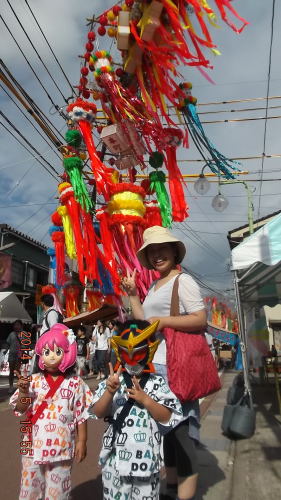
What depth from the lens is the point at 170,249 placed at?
2.46 metres

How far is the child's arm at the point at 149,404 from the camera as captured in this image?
1.84m

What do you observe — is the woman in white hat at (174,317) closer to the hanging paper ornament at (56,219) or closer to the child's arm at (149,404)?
the child's arm at (149,404)

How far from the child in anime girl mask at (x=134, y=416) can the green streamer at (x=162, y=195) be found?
1.80 metres

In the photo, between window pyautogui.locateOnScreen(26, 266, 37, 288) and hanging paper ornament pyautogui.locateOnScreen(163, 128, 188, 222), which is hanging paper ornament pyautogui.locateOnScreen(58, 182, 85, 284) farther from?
window pyautogui.locateOnScreen(26, 266, 37, 288)

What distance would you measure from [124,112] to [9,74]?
10.2ft

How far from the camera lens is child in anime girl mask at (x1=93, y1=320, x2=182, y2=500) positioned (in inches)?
73.2

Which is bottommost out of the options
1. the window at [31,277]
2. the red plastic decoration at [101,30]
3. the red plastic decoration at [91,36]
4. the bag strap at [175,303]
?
the bag strap at [175,303]

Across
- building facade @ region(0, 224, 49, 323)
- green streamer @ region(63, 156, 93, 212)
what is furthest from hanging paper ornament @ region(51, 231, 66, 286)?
building facade @ region(0, 224, 49, 323)

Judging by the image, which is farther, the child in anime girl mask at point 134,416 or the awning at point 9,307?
the awning at point 9,307

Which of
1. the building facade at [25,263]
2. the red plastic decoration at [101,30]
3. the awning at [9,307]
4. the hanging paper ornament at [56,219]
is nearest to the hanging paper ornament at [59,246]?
the hanging paper ornament at [56,219]

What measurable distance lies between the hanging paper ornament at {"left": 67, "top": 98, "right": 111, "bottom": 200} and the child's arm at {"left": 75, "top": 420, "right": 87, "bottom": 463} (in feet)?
6.37

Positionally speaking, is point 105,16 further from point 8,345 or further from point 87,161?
point 8,345

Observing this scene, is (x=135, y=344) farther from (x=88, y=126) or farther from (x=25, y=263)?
(x=25, y=263)

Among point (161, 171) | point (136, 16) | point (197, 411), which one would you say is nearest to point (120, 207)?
point (161, 171)
